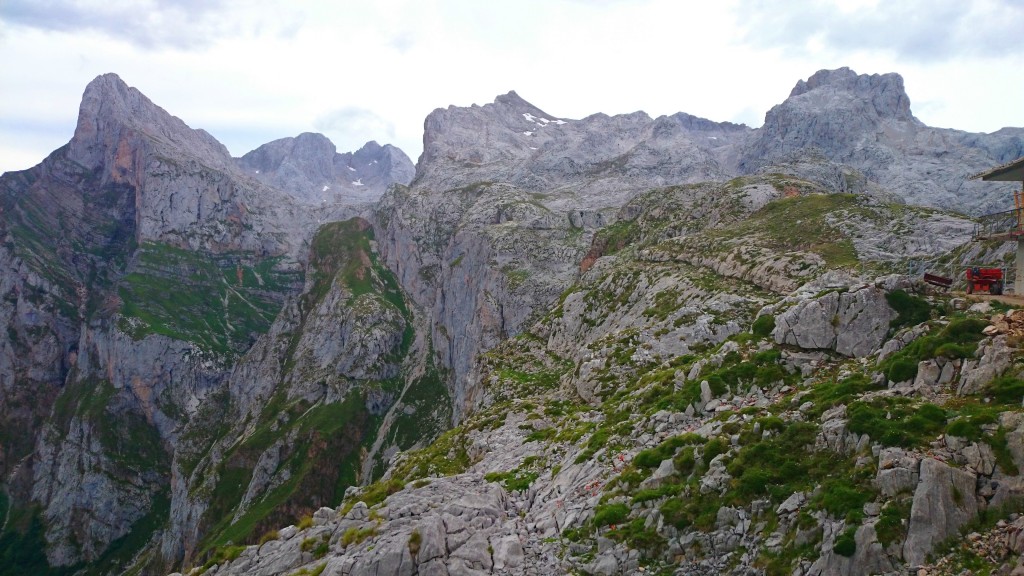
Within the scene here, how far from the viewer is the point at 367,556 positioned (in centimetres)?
2564

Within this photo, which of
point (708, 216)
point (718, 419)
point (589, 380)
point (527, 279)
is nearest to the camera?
point (718, 419)

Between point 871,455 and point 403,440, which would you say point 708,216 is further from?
point 403,440

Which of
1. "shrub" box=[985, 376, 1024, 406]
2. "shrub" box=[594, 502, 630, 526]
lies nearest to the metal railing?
"shrub" box=[985, 376, 1024, 406]

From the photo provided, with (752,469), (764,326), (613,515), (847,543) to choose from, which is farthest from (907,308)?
(613,515)

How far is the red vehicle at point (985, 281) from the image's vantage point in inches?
1355

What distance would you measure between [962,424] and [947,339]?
5988 mm

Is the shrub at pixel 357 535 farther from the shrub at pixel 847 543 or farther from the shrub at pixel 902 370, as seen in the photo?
the shrub at pixel 902 370

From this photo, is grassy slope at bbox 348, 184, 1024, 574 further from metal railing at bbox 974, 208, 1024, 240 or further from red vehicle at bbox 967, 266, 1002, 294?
red vehicle at bbox 967, 266, 1002, 294

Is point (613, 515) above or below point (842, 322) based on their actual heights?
below

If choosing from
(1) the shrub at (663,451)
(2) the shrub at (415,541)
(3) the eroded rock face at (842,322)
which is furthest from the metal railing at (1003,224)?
(2) the shrub at (415,541)

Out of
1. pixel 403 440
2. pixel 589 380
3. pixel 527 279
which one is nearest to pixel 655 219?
pixel 527 279

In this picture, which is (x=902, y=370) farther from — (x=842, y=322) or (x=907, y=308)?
(x=907, y=308)

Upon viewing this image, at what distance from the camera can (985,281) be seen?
114 ft

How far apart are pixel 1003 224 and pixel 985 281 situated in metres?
3.61
